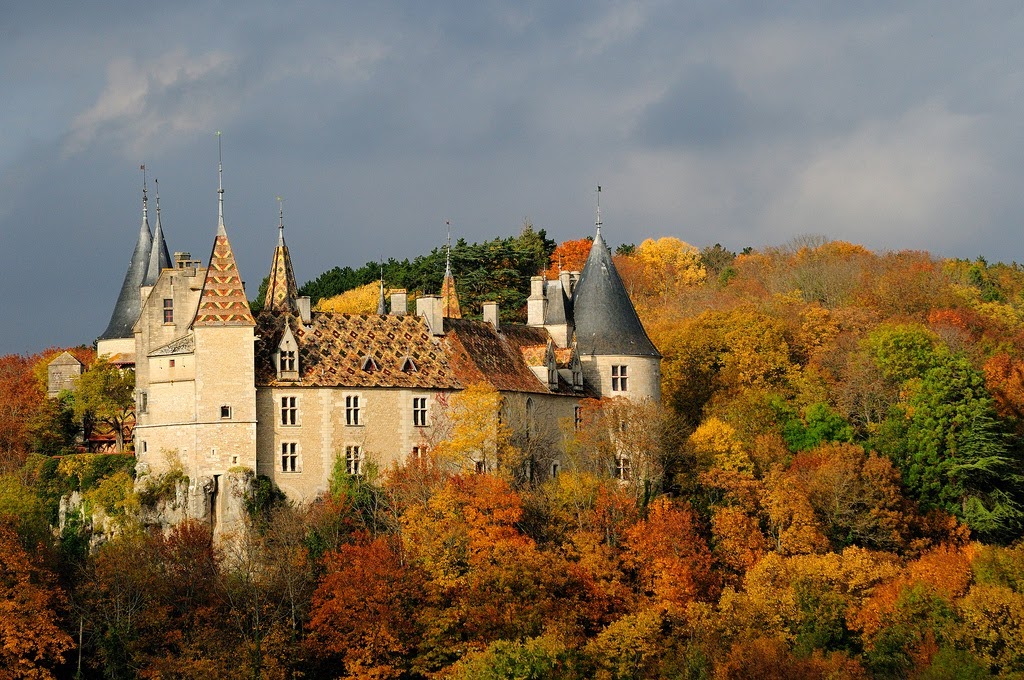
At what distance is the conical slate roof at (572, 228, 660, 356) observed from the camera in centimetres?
7856

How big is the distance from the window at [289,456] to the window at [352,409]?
7.42 feet

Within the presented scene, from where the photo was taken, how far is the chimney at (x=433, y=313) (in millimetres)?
74938

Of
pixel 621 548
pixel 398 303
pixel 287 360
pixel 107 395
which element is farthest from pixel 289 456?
pixel 621 548

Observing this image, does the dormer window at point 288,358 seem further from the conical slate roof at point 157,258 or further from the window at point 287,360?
the conical slate roof at point 157,258

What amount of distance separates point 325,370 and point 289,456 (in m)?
3.50

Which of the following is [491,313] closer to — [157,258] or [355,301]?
[157,258]

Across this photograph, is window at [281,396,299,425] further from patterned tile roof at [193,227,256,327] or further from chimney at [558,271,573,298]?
chimney at [558,271,573,298]

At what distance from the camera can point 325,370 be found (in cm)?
7006

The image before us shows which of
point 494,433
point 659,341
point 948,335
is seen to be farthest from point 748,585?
point 948,335

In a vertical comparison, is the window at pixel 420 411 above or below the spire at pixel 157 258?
below

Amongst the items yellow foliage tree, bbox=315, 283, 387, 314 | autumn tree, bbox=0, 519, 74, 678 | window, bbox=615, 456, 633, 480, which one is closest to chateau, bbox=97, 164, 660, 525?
window, bbox=615, 456, 633, 480

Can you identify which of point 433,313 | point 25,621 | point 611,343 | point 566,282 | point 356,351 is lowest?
point 25,621

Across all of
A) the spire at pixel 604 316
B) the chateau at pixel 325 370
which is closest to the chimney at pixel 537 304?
the chateau at pixel 325 370

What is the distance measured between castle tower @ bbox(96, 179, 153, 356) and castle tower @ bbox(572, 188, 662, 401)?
18608 mm
